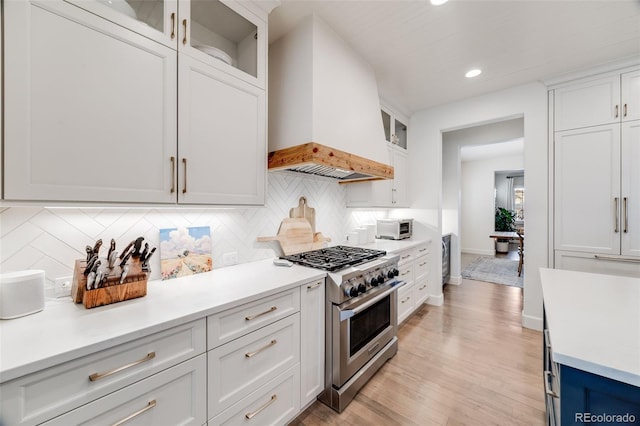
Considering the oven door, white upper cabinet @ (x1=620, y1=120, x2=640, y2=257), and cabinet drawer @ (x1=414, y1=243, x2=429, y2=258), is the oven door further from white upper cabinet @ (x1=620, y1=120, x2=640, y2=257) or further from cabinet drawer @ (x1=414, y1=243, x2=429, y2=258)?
white upper cabinet @ (x1=620, y1=120, x2=640, y2=257)

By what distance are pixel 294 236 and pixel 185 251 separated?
975 mm

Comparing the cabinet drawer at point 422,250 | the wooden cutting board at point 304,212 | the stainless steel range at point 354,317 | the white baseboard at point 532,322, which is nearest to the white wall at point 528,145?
the white baseboard at point 532,322

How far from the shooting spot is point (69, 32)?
102cm

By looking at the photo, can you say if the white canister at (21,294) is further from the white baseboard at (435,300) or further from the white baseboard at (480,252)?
the white baseboard at (480,252)

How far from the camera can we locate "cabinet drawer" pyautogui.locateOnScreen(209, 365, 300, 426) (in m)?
1.27

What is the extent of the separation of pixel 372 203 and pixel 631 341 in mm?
2265

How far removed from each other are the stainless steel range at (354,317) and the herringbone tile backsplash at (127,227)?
0.41 m

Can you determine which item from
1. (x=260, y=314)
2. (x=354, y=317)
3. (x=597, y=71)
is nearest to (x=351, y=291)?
(x=354, y=317)

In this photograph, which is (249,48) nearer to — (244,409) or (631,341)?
(244,409)

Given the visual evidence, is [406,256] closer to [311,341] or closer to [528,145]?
[311,341]

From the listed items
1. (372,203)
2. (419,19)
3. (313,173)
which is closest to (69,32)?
(313,173)

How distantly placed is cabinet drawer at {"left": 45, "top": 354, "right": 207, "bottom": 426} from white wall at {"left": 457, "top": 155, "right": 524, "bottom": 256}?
26.3ft

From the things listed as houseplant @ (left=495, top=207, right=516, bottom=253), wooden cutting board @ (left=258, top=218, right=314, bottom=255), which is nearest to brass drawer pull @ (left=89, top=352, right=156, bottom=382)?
wooden cutting board @ (left=258, top=218, right=314, bottom=255)

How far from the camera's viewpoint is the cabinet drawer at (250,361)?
1.19 m
